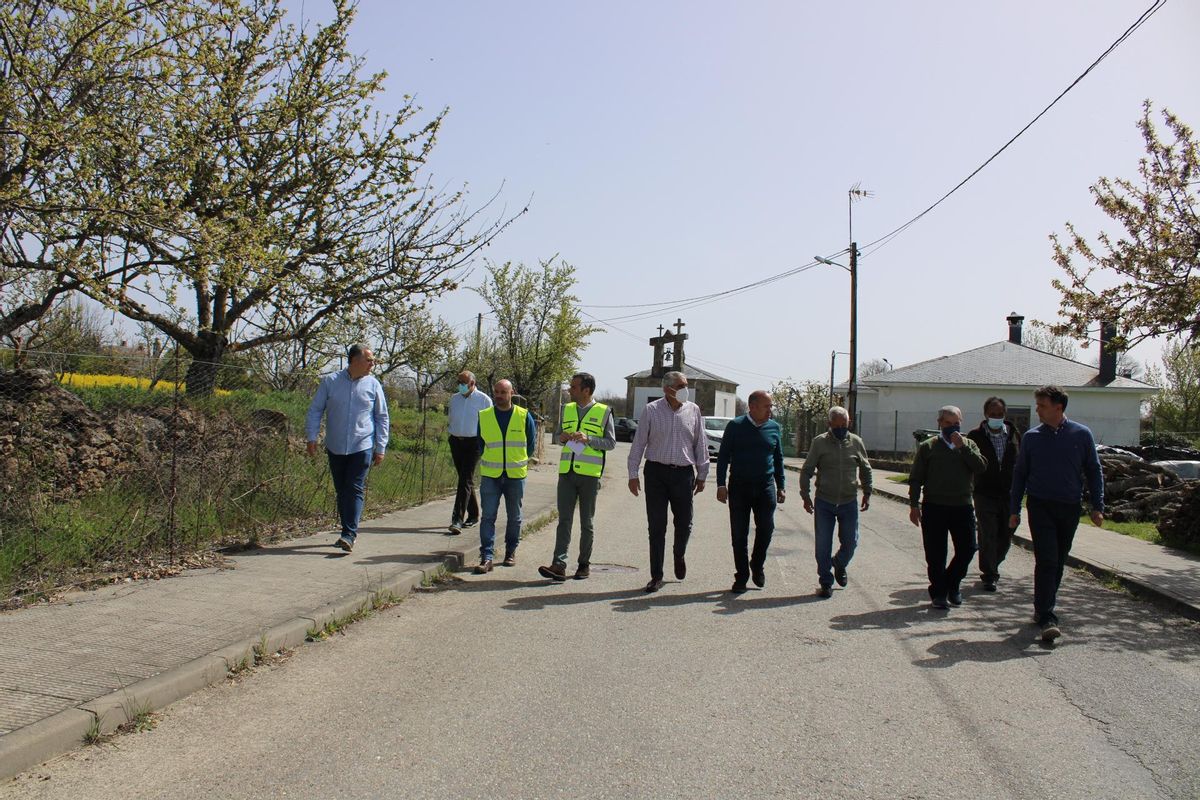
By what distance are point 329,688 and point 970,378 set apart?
37566 mm

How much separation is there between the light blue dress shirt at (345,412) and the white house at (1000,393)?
30342 mm

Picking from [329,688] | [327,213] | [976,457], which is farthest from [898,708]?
[327,213]

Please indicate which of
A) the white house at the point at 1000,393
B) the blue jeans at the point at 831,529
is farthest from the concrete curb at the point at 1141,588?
the white house at the point at 1000,393

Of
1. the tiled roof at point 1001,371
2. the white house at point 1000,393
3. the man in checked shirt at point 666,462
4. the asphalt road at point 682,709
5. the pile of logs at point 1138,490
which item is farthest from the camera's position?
the tiled roof at point 1001,371

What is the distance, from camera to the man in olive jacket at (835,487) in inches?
316

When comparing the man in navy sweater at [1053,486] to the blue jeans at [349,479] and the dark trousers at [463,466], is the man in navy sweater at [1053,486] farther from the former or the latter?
the dark trousers at [463,466]

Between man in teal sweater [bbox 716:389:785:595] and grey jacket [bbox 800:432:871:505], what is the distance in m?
0.34

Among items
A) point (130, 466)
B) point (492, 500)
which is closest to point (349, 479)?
point (492, 500)

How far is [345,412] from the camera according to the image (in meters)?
8.45

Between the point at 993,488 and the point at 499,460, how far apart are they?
482cm

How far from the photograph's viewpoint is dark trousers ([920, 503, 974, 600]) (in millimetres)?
7746

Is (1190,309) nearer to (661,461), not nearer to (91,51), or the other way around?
(661,461)

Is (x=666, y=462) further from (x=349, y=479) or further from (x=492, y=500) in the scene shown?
(x=349, y=479)

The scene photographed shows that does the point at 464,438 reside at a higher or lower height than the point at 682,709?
higher
